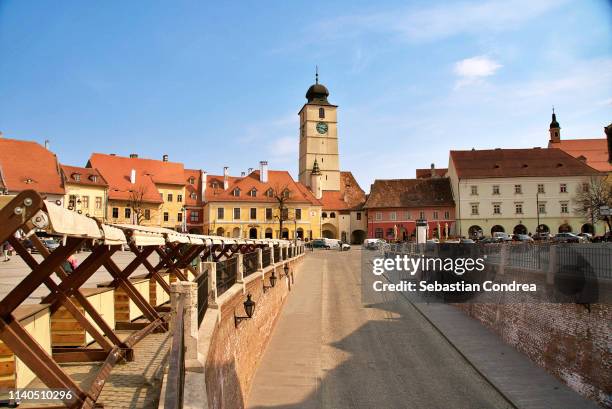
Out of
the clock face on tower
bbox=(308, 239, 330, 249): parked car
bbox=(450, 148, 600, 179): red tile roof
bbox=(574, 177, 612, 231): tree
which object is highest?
the clock face on tower

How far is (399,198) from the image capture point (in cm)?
7606

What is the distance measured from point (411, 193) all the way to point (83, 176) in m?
45.4

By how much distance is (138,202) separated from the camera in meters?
64.4

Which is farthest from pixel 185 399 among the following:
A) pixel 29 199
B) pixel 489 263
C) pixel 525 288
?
pixel 489 263

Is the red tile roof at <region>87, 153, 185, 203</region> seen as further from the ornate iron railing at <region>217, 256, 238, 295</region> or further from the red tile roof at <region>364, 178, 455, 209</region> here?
the ornate iron railing at <region>217, 256, 238, 295</region>

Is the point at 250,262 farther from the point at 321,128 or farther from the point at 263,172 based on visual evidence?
the point at 321,128

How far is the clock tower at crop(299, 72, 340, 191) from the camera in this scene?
3482 inches

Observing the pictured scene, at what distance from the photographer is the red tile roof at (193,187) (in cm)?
7494

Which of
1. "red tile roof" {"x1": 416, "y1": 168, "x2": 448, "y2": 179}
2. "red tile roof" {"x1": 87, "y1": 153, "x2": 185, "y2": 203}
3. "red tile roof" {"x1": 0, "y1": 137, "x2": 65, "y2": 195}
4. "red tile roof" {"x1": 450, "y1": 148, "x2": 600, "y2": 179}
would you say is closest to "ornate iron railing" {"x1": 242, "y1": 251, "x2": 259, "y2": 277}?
"red tile roof" {"x1": 0, "y1": 137, "x2": 65, "y2": 195}

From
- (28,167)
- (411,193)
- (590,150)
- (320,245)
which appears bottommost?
(320,245)

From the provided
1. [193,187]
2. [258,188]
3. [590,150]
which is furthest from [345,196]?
[590,150]

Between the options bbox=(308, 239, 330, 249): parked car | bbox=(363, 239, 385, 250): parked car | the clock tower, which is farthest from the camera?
the clock tower

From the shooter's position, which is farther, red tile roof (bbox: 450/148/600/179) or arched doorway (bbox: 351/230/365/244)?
arched doorway (bbox: 351/230/365/244)

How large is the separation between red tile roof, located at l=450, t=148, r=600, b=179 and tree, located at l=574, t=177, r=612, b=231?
12.0 feet
